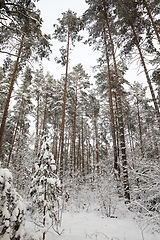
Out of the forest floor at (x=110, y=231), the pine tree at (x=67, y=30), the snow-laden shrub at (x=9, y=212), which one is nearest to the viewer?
the snow-laden shrub at (x=9, y=212)

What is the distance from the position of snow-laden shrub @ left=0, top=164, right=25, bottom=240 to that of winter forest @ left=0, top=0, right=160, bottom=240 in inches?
0.5

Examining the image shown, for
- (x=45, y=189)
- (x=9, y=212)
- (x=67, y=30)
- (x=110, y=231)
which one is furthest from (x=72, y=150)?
(x=67, y=30)

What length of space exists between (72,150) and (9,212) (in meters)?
9.85

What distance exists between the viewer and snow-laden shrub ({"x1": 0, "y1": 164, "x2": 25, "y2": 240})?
1.84 meters

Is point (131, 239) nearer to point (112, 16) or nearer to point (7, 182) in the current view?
point (7, 182)

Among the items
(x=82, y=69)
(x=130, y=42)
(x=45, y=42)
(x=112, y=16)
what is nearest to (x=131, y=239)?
(x=45, y=42)

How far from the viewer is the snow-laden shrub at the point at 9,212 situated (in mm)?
1840

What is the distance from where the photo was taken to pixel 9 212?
6.50 feet

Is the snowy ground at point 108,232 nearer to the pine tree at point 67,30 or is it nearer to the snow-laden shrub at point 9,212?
the snow-laden shrub at point 9,212

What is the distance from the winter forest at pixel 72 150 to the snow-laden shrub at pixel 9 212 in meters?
0.01

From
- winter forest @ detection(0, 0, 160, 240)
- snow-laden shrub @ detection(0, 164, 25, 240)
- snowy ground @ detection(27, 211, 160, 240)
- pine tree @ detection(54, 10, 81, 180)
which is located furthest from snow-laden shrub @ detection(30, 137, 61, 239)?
pine tree @ detection(54, 10, 81, 180)

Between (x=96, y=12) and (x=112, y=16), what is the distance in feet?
4.05

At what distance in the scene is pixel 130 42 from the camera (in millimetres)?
9977

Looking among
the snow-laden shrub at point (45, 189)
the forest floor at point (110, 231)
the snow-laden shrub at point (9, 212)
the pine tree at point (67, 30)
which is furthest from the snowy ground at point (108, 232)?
the pine tree at point (67, 30)
